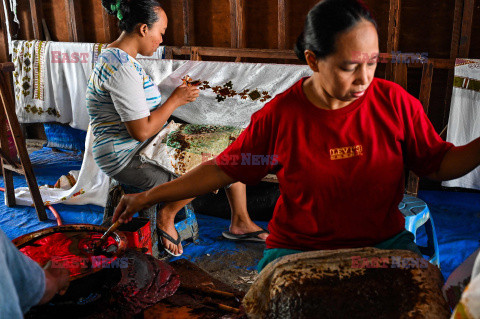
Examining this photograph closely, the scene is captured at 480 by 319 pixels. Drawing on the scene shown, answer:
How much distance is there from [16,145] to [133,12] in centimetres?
181

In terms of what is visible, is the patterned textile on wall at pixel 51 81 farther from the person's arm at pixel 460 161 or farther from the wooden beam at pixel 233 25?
the person's arm at pixel 460 161

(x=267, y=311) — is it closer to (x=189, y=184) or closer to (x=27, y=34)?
(x=189, y=184)

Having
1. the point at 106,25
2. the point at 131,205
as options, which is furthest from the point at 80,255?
the point at 106,25

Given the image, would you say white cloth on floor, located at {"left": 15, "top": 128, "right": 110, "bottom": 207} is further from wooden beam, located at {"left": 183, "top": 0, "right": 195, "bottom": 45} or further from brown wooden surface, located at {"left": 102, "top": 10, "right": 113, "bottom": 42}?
brown wooden surface, located at {"left": 102, "top": 10, "right": 113, "bottom": 42}

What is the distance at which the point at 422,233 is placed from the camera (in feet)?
11.6

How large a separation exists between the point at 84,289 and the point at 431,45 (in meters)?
3.51

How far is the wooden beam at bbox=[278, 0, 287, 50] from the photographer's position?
13.6ft

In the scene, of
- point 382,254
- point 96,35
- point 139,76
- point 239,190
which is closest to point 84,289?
point 382,254

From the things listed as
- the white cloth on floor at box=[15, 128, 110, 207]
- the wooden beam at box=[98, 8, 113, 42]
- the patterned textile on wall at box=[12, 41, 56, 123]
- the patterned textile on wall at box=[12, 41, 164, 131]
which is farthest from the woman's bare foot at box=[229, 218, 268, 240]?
the patterned textile on wall at box=[12, 41, 56, 123]

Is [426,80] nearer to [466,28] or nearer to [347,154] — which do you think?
[466,28]

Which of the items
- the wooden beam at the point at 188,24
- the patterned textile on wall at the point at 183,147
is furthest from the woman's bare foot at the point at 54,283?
the wooden beam at the point at 188,24

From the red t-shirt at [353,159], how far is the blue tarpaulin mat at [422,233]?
1649mm

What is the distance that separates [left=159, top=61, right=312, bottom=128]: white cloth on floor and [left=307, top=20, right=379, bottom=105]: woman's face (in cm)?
218

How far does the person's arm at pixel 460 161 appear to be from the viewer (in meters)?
1.47
